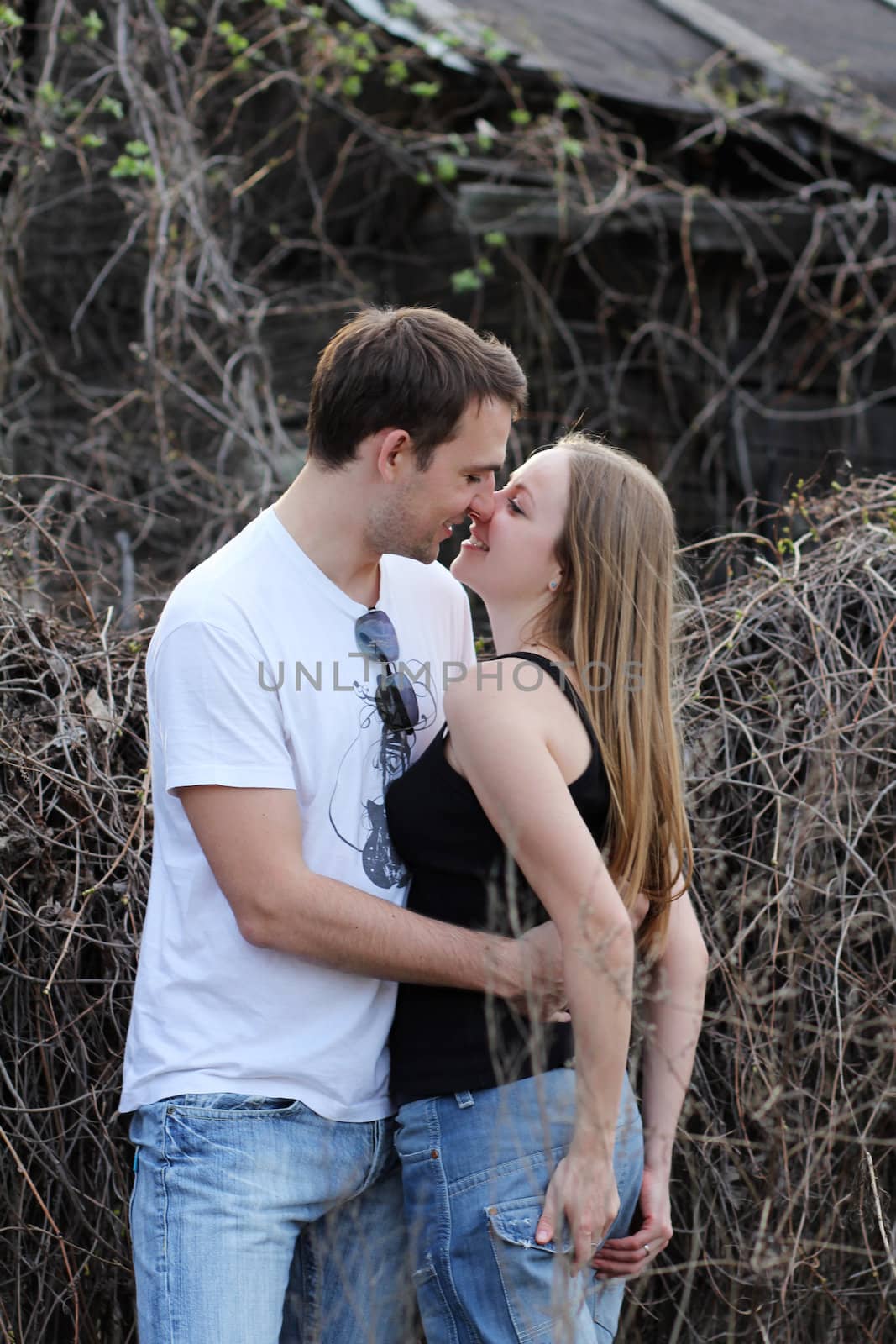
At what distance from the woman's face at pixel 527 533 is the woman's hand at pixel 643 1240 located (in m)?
0.91

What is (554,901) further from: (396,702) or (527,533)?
(527,533)

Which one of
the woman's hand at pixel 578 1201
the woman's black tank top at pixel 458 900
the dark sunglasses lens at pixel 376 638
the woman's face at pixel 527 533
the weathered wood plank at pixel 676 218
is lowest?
the woman's hand at pixel 578 1201

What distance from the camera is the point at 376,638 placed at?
1.89m

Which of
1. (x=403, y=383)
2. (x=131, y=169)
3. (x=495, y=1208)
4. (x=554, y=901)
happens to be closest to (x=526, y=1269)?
(x=495, y=1208)

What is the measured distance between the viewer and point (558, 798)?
A: 1595mm

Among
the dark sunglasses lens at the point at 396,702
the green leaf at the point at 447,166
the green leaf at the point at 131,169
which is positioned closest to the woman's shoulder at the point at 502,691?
the dark sunglasses lens at the point at 396,702

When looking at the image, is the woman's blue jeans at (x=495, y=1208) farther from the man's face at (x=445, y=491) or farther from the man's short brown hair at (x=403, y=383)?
the man's short brown hair at (x=403, y=383)

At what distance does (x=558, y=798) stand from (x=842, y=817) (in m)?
1.21

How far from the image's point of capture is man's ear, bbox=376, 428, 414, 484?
1.91 m

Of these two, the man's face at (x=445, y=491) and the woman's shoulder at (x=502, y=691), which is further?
the man's face at (x=445, y=491)

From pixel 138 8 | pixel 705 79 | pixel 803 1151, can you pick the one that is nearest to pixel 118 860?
pixel 803 1151

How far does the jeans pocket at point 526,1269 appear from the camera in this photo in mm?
1595

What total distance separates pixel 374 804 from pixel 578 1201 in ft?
2.02

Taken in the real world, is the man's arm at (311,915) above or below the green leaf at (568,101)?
below
